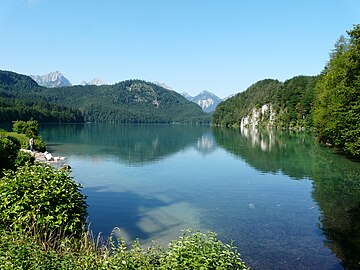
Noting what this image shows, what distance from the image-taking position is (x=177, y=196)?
3006 cm

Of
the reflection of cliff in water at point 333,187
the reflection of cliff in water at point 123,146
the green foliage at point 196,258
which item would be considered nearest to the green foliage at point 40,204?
the green foliage at point 196,258

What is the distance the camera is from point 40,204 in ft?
39.9

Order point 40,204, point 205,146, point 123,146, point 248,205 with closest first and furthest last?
1. point 40,204
2. point 248,205
3. point 123,146
4. point 205,146

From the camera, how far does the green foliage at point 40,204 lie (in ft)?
39.8

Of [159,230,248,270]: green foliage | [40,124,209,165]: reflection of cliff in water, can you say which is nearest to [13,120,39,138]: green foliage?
[40,124,209,165]: reflection of cliff in water

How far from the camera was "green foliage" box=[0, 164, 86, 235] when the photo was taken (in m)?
12.1

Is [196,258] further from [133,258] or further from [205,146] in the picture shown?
[205,146]

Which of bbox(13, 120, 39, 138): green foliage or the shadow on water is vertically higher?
bbox(13, 120, 39, 138): green foliage

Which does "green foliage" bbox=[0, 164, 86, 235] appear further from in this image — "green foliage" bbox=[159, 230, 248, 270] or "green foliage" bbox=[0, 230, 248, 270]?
"green foliage" bbox=[159, 230, 248, 270]

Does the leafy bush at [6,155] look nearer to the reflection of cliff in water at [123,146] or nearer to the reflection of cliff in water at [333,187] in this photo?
the reflection of cliff in water at [333,187]

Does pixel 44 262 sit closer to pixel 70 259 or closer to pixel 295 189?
pixel 70 259

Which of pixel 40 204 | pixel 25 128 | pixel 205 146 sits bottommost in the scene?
pixel 205 146

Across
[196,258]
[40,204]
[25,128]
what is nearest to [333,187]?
[196,258]

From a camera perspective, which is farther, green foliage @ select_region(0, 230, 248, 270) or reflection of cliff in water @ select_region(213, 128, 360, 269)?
reflection of cliff in water @ select_region(213, 128, 360, 269)
